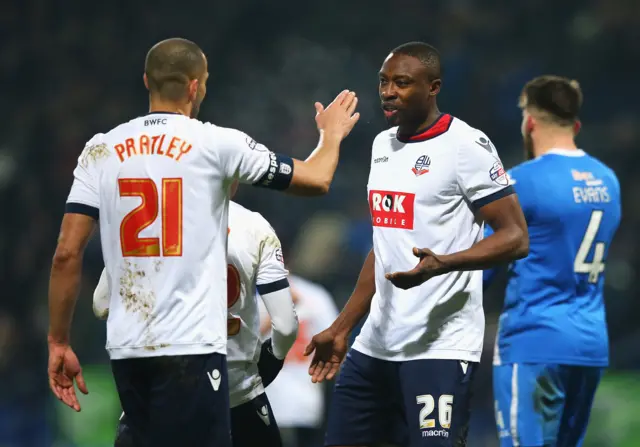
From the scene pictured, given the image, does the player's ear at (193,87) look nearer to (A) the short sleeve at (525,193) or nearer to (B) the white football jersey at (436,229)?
(B) the white football jersey at (436,229)

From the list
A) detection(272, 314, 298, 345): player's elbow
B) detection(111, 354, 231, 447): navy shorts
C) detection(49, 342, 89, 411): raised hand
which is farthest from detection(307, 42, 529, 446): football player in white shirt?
detection(49, 342, 89, 411): raised hand

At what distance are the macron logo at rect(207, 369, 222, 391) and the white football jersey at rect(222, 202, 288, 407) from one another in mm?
706

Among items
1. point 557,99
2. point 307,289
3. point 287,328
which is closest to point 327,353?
point 287,328

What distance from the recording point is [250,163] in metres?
3.98

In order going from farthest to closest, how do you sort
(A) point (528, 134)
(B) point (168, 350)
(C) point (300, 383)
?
(C) point (300, 383)
(A) point (528, 134)
(B) point (168, 350)

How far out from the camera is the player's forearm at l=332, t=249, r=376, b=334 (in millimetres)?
4684

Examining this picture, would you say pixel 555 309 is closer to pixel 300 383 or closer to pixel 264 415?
pixel 264 415

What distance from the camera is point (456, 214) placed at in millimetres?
4414

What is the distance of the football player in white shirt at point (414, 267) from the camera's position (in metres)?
4.33

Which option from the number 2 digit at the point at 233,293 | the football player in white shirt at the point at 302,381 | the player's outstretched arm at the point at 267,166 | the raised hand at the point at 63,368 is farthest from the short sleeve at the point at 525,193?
the football player in white shirt at the point at 302,381

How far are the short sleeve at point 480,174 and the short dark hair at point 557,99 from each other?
44.9 inches

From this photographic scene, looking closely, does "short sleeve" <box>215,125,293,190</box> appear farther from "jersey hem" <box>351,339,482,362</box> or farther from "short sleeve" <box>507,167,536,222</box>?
"short sleeve" <box>507,167,536,222</box>

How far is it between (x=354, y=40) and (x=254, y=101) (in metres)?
1.63

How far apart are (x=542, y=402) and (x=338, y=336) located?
1.11m
